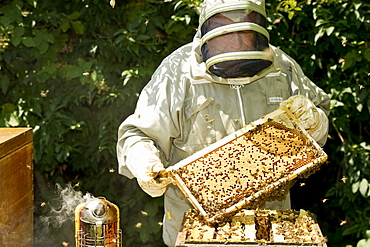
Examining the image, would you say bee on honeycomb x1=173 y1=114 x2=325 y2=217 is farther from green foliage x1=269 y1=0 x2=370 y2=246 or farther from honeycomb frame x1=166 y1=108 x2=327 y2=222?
green foliage x1=269 y1=0 x2=370 y2=246

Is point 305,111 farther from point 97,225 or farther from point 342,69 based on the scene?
point 342,69

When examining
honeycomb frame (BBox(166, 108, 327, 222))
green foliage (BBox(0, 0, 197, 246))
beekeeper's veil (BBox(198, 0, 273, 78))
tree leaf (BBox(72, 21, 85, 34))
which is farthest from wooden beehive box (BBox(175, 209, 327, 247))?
tree leaf (BBox(72, 21, 85, 34))

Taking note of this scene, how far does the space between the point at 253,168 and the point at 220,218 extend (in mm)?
350

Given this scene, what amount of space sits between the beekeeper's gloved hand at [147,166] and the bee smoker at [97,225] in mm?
312

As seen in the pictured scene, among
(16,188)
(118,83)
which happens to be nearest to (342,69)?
(118,83)

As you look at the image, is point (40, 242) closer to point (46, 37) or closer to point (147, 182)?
point (147, 182)

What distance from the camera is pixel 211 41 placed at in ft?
9.02

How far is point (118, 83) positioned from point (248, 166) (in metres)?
2.39

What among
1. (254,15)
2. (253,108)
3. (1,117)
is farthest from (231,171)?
(1,117)

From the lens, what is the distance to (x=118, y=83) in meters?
4.88

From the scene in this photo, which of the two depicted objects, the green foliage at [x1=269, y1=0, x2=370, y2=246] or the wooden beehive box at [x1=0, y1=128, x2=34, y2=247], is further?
the green foliage at [x1=269, y1=0, x2=370, y2=246]

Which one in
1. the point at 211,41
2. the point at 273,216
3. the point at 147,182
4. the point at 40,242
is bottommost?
the point at 40,242

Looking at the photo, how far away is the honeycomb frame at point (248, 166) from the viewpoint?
261cm

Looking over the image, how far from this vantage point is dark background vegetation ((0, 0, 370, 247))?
4.57 meters
